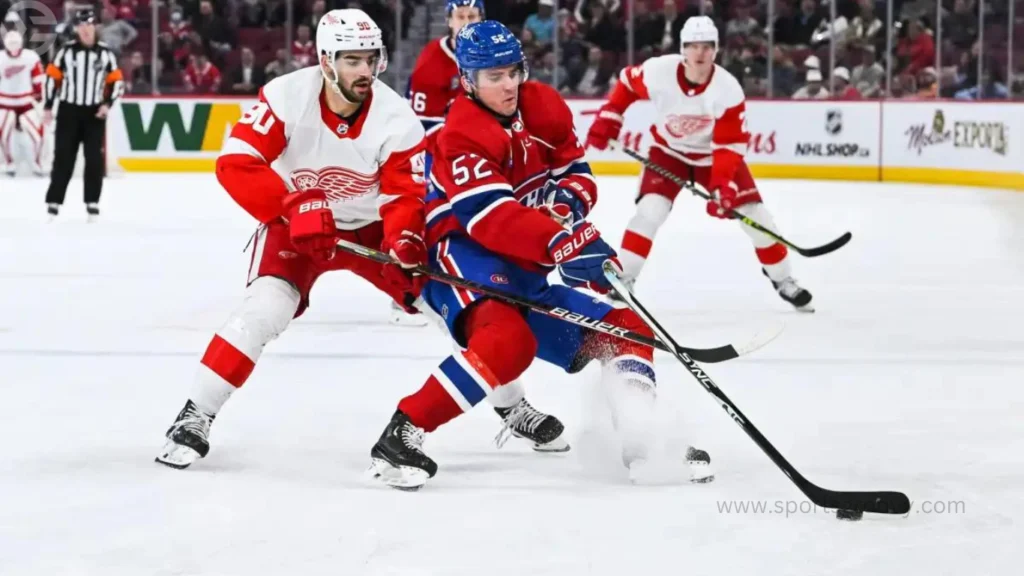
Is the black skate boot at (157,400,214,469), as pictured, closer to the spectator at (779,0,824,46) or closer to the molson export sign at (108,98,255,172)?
the molson export sign at (108,98,255,172)

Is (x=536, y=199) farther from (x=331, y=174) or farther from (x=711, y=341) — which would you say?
(x=711, y=341)

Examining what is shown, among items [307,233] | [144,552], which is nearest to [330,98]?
[307,233]

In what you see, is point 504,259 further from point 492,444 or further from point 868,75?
point 868,75

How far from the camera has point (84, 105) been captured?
370 inches

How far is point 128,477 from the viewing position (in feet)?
10.5

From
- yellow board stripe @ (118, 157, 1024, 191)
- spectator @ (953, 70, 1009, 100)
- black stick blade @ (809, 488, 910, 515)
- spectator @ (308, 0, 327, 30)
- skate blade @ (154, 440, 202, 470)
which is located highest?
spectator @ (308, 0, 327, 30)

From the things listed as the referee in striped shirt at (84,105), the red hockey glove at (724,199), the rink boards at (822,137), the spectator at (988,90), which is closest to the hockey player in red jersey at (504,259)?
the red hockey glove at (724,199)

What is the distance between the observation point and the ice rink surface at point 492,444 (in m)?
2.64

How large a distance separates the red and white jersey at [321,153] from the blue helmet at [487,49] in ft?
0.97

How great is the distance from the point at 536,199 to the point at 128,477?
3.57ft

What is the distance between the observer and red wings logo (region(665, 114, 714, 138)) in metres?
6.17

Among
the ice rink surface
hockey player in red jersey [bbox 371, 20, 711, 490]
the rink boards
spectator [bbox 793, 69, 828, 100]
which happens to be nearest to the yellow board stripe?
the rink boards

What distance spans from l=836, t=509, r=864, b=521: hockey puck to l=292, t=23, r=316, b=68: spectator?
11.1 meters

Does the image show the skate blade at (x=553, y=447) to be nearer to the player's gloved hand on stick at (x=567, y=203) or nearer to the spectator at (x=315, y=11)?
the player's gloved hand on stick at (x=567, y=203)
